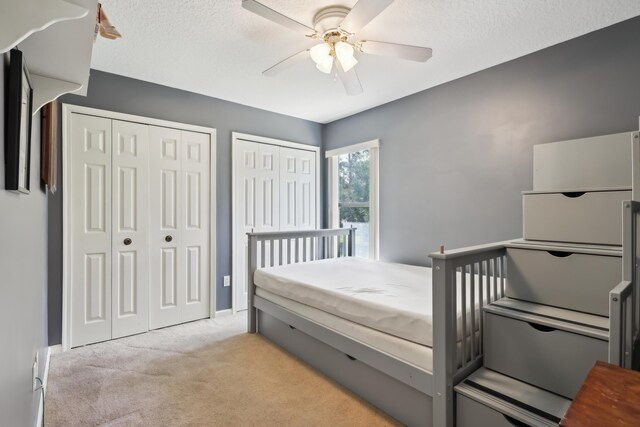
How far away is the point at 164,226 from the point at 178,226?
13 centimetres

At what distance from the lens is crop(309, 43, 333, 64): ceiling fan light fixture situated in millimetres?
1941

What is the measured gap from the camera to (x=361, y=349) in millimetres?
1898

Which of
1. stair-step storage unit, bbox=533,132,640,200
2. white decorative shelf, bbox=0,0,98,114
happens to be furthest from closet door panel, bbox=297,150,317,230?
white decorative shelf, bbox=0,0,98,114

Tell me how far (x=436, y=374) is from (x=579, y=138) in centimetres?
186

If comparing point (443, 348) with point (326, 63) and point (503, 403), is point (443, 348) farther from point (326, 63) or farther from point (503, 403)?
point (326, 63)

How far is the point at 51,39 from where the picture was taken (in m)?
1.16

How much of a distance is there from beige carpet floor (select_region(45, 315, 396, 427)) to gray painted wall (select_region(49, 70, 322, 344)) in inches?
25.5

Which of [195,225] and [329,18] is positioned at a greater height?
[329,18]

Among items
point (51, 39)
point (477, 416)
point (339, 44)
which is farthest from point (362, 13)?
point (477, 416)

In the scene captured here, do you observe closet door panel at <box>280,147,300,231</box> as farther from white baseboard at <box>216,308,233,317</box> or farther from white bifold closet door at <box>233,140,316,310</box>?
white baseboard at <box>216,308,233,317</box>

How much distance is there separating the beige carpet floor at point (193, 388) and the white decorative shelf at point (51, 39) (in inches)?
65.7

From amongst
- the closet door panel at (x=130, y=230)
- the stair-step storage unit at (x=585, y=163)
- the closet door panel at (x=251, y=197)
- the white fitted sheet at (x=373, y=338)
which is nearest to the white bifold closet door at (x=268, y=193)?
the closet door panel at (x=251, y=197)

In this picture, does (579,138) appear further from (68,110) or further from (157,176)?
(68,110)

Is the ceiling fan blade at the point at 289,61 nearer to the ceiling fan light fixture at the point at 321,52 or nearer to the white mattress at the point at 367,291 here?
the ceiling fan light fixture at the point at 321,52
